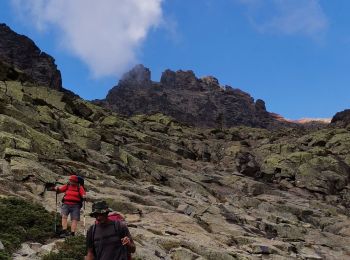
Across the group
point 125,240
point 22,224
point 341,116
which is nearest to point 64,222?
point 22,224

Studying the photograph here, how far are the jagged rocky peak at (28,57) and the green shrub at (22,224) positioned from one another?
339 ft

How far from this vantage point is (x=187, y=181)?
159 feet

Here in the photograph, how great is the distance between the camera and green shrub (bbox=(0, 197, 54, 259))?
16422 mm

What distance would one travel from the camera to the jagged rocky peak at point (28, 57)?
407ft

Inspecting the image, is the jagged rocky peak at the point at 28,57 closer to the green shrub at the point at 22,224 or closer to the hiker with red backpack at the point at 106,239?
the green shrub at the point at 22,224

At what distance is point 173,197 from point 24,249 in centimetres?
2126

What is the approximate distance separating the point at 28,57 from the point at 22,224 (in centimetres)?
12062

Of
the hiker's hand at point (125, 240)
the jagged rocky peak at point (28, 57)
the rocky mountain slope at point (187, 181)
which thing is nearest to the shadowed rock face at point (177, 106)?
the jagged rocky peak at point (28, 57)

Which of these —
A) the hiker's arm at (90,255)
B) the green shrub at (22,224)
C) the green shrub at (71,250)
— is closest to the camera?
the hiker's arm at (90,255)

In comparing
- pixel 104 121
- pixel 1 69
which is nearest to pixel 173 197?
pixel 1 69

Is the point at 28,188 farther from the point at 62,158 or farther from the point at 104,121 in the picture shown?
the point at 104,121

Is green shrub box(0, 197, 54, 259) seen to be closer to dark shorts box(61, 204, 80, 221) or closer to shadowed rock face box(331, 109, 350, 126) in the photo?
dark shorts box(61, 204, 80, 221)

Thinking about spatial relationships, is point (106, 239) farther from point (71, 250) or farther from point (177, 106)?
point (177, 106)

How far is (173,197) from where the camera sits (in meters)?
36.8
